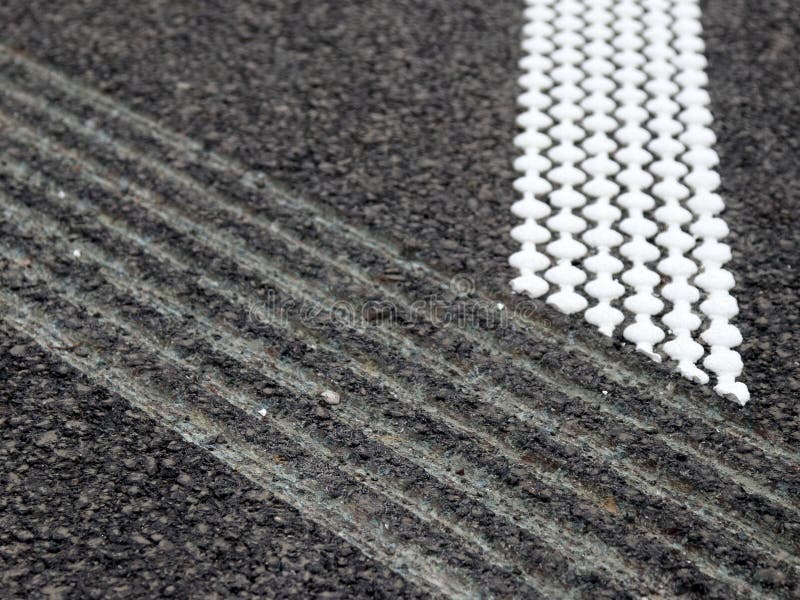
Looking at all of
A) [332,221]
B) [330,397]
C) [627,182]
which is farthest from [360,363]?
[627,182]

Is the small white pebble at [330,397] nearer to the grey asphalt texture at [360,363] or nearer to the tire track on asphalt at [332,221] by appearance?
the grey asphalt texture at [360,363]

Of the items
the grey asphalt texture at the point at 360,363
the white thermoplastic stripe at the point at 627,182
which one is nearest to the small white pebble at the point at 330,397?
the grey asphalt texture at the point at 360,363

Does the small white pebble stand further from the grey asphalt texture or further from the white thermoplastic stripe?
the white thermoplastic stripe

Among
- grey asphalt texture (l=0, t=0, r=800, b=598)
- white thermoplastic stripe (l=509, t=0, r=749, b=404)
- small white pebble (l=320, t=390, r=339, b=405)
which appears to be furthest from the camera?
white thermoplastic stripe (l=509, t=0, r=749, b=404)

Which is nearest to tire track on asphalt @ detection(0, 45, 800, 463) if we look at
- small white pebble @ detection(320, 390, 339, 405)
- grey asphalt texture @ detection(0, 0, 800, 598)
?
grey asphalt texture @ detection(0, 0, 800, 598)

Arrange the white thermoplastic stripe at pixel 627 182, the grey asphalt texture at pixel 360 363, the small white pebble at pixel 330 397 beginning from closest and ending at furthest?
the grey asphalt texture at pixel 360 363 < the small white pebble at pixel 330 397 < the white thermoplastic stripe at pixel 627 182

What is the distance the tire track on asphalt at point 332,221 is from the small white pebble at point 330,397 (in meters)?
0.38

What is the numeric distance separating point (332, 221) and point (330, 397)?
0.53 m

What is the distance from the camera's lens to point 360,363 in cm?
212

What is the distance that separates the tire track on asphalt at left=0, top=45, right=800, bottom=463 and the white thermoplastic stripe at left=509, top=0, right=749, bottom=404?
7 cm

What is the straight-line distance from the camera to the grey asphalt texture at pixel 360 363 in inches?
70.1

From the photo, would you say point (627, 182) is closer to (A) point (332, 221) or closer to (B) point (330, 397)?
(A) point (332, 221)

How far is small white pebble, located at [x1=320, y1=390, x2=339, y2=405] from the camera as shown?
204 cm

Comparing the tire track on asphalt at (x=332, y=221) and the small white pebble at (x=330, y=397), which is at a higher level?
the tire track on asphalt at (x=332, y=221)
